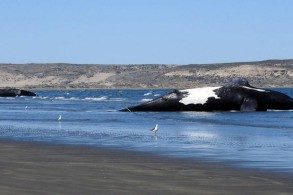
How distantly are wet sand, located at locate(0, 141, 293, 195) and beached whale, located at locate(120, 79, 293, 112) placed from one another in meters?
15.4

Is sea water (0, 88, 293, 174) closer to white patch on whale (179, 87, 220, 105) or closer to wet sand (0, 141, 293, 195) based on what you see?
wet sand (0, 141, 293, 195)

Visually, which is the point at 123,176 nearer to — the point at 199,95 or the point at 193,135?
the point at 193,135

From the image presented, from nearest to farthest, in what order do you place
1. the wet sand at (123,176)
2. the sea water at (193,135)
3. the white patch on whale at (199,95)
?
the wet sand at (123,176)
the sea water at (193,135)
the white patch on whale at (199,95)

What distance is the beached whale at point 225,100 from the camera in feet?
94.8

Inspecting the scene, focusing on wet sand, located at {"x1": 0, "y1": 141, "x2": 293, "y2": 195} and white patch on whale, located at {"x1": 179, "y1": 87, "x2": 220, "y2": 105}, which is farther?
white patch on whale, located at {"x1": 179, "y1": 87, "x2": 220, "y2": 105}

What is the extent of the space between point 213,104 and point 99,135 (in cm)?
1080

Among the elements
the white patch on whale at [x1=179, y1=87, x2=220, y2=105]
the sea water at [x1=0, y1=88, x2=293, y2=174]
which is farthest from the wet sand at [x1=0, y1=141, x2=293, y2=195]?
the white patch on whale at [x1=179, y1=87, x2=220, y2=105]

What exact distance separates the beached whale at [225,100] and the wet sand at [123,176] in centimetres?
1537

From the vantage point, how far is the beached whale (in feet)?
94.8

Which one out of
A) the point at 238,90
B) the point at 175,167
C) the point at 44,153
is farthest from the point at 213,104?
the point at 175,167

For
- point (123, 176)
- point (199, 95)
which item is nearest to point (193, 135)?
point (123, 176)

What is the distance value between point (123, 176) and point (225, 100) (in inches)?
734

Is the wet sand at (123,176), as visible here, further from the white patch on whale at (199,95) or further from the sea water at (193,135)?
the white patch on whale at (199,95)

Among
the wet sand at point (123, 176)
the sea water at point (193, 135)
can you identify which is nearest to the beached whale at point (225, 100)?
the sea water at point (193, 135)
